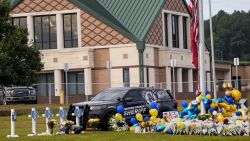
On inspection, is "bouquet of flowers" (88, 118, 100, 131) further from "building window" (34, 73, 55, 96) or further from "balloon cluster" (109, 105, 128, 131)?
"building window" (34, 73, 55, 96)

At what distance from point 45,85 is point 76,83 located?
3.84 m

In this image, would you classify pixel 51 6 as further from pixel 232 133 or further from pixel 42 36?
pixel 232 133

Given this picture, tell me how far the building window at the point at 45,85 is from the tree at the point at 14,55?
16525mm

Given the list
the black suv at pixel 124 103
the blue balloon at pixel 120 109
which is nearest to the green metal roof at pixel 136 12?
the black suv at pixel 124 103

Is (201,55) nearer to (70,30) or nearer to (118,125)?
(118,125)

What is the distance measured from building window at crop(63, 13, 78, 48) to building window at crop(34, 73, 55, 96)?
3413 mm

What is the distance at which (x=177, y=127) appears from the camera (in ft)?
74.4

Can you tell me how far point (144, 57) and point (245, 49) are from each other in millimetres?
89699

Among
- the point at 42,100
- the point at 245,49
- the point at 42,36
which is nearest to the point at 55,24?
the point at 42,36

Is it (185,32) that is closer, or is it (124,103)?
(124,103)

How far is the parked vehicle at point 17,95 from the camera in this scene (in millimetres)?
59062

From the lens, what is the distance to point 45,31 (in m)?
67.4

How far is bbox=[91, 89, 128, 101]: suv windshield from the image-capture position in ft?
89.5

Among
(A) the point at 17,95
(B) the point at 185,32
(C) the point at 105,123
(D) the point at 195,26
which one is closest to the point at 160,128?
(C) the point at 105,123
